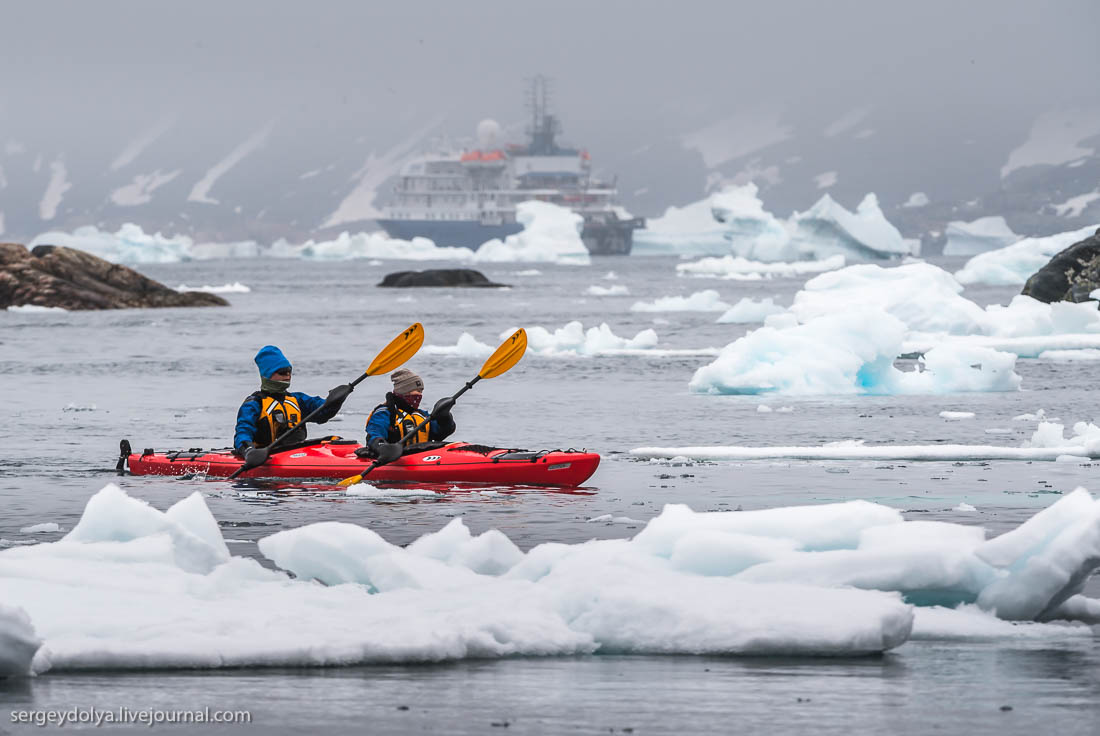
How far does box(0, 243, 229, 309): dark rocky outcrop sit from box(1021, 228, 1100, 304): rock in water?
31635 mm

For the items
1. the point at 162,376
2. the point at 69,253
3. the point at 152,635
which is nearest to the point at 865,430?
the point at 152,635

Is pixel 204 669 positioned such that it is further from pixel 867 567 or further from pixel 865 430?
pixel 865 430

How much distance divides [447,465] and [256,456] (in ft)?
5.30

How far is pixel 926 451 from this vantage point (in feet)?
49.5

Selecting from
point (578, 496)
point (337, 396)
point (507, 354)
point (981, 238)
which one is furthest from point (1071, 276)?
point (981, 238)

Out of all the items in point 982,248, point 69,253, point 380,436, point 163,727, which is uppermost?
point 982,248

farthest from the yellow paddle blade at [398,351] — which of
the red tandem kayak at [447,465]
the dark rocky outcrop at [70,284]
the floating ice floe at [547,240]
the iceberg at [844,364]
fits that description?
the floating ice floe at [547,240]

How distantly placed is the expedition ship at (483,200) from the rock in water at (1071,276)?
11311cm

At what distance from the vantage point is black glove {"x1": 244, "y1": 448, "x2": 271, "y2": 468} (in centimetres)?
1338

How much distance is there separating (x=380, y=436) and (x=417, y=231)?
143 meters

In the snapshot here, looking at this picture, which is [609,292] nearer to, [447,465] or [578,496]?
[447,465]

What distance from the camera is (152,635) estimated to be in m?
6.66

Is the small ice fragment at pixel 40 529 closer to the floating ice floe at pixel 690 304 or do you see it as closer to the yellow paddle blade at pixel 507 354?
the yellow paddle blade at pixel 507 354

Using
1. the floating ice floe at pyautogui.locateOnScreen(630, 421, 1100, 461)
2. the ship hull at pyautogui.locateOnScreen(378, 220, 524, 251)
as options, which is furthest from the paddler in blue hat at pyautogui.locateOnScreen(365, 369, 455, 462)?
the ship hull at pyautogui.locateOnScreen(378, 220, 524, 251)
